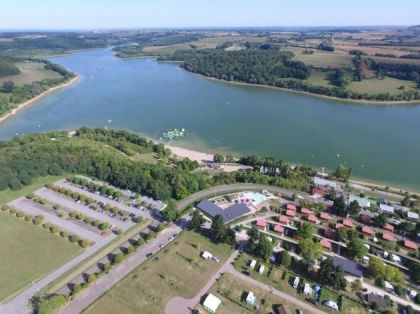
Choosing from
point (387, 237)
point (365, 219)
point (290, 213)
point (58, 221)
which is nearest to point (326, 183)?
point (365, 219)

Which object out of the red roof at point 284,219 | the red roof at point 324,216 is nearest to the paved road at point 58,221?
the red roof at point 284,219

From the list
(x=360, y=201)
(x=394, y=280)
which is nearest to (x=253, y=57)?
(x=360, y=201)

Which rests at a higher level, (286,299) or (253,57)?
(253,57)

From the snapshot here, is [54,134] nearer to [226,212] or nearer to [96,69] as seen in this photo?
[226,212]

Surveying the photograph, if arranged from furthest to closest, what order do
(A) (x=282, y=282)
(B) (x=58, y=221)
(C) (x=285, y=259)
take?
(B) (x=58, y=221) → (C) (x=285, y=259) → (A) (x=282, y=282)

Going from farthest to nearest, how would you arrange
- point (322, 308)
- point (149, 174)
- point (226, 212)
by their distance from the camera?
point (149, 174), point (226, 212), point (322, 308)

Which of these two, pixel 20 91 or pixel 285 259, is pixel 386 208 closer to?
pixel 285 259
